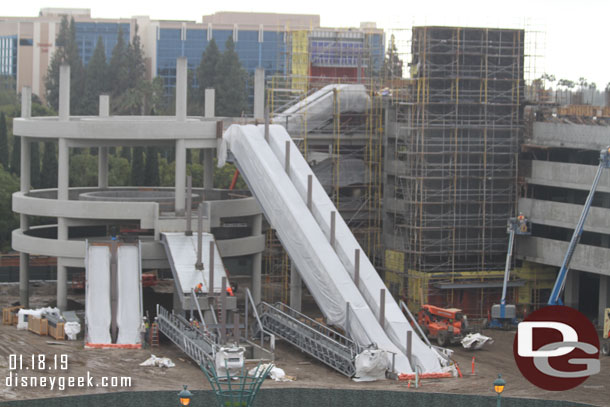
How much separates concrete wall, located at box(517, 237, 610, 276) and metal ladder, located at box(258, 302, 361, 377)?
582 inches

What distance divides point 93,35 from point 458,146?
13399cm

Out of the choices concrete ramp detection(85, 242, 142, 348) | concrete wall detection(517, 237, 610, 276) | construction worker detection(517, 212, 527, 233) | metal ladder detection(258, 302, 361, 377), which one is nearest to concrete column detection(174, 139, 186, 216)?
concrete ramp detection(85, 242, 142, 348)

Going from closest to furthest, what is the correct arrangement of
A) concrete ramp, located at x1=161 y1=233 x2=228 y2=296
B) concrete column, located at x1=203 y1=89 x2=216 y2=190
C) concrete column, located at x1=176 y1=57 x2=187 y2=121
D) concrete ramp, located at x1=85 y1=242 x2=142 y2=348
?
concrete ramp, located at x1=85 y1=242 x2=142 y2=348
concrete ramp, located at x1=161 y1=233 x2=228 y2=296
concrete column, located at x1=176 y1=57 x2=187 y2=121
concrete column, located at x1=203 y1=89 x2=216 y2=190

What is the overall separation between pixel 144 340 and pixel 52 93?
338 feet

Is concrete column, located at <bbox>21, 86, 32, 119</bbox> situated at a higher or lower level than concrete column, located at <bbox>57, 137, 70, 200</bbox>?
higher

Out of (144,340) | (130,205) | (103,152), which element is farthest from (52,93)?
(144,340)

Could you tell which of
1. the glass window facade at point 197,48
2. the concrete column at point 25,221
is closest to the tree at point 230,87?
the glass window facade at point 197,48

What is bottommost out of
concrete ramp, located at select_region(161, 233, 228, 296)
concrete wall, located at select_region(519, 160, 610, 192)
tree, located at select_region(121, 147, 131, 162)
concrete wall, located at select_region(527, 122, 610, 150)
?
concrete ramp, located at select_region(161, 233, 228, 296)

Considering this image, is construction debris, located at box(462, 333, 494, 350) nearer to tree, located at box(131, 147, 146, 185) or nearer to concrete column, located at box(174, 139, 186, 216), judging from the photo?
concrete column, located at box(174, 139, 186, 216)

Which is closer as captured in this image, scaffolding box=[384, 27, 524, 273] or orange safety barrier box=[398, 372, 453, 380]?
orange safety barrier box=[398, 372, 453, 380]

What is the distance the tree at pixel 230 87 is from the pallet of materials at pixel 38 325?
85.2 m

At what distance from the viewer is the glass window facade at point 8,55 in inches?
7756

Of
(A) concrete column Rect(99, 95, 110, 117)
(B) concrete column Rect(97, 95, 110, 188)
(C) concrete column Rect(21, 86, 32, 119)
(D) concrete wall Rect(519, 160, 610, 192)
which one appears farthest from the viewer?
(B) concrete column Rect(97, 95, 110, 188)

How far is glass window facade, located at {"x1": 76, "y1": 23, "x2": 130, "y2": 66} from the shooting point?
195375 millimetres
